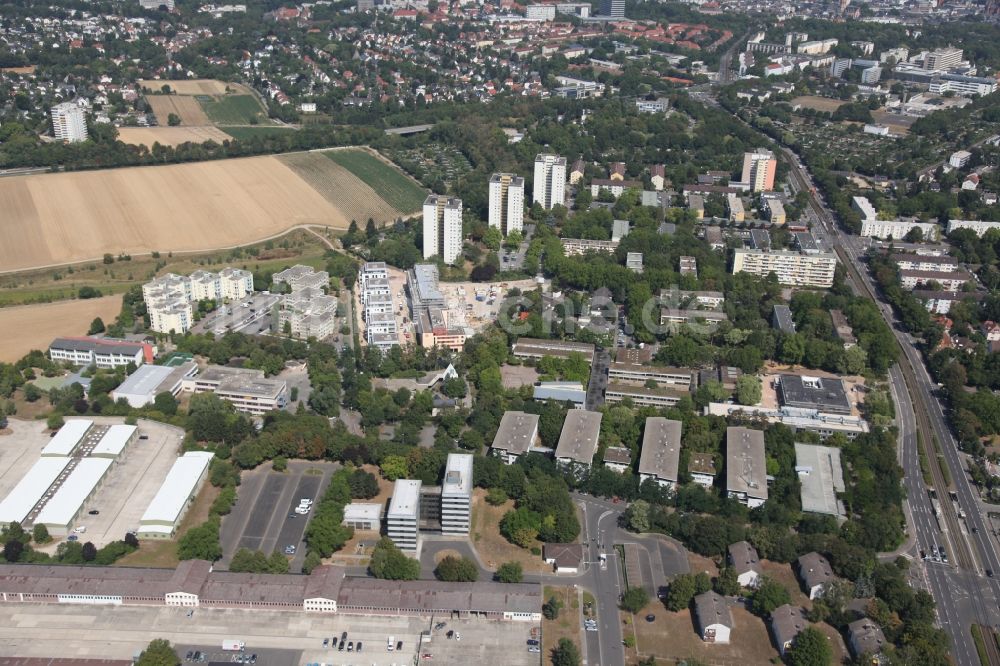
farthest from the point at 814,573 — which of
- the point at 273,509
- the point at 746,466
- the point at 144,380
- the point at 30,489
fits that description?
the point at 144,380

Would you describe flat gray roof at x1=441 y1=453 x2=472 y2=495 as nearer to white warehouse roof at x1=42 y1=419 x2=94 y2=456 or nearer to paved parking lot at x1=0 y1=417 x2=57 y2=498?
white warehouse roof at x1=42 y1=419 x2=94 y2=456

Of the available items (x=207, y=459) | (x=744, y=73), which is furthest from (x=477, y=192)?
(x=744, y=73)

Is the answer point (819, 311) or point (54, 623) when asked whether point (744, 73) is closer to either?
point (819, 311)

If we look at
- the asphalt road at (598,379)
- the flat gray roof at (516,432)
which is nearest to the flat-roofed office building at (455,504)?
the flat gray roof at (516,432)

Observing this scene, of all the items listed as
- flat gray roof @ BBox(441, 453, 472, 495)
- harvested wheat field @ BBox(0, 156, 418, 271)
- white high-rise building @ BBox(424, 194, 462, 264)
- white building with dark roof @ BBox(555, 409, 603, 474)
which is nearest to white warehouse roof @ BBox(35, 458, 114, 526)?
flat gray roof @ BBox(441, 453, 472, 495)

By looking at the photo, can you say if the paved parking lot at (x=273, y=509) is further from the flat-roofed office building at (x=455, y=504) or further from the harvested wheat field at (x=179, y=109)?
the harvested wheat field at (x=179, y=109)

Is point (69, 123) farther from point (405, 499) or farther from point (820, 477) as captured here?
point (820, 477)
